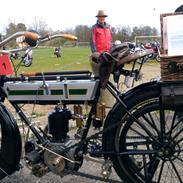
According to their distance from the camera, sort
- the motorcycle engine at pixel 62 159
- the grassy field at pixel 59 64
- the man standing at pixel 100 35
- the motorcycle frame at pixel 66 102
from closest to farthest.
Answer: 1. the motorcycle frame at pixel 66 102
2. the motorcycle engine at pixel 62 159
3. the man standing at pixel 100 35
4. the grassy field at pixel 59 64

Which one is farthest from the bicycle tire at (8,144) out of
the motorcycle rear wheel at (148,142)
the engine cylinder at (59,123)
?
the motorcycle rear wheel at (148,142)

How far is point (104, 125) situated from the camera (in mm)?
3572

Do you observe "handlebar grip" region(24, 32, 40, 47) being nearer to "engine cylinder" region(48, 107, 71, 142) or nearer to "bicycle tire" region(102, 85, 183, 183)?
"engine cylinder" region(48, 107, 71, 142)

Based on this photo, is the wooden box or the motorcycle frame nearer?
the wooden box

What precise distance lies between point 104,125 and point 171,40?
94 centimetres

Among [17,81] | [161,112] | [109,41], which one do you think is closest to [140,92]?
[161,112]

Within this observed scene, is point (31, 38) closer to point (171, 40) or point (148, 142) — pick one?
point (171, 40)

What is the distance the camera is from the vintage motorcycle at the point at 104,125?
11.2 feet

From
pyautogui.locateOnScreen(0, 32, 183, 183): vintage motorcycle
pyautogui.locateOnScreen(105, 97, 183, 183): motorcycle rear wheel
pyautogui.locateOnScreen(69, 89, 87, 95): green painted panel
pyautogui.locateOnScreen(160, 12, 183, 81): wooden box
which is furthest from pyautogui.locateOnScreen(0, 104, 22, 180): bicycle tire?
pyautogui.locateOnScreen(160, 12, 183, 81): wooden box

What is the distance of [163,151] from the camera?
11.4ft

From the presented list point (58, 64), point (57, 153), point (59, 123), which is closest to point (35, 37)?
point (59, 123)

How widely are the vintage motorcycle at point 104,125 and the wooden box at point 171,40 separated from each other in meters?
0.10

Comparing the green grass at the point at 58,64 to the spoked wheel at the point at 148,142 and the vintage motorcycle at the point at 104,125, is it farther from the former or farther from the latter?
the spoked wheel at the point at 148,142

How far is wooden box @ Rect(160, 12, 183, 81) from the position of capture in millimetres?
3182
